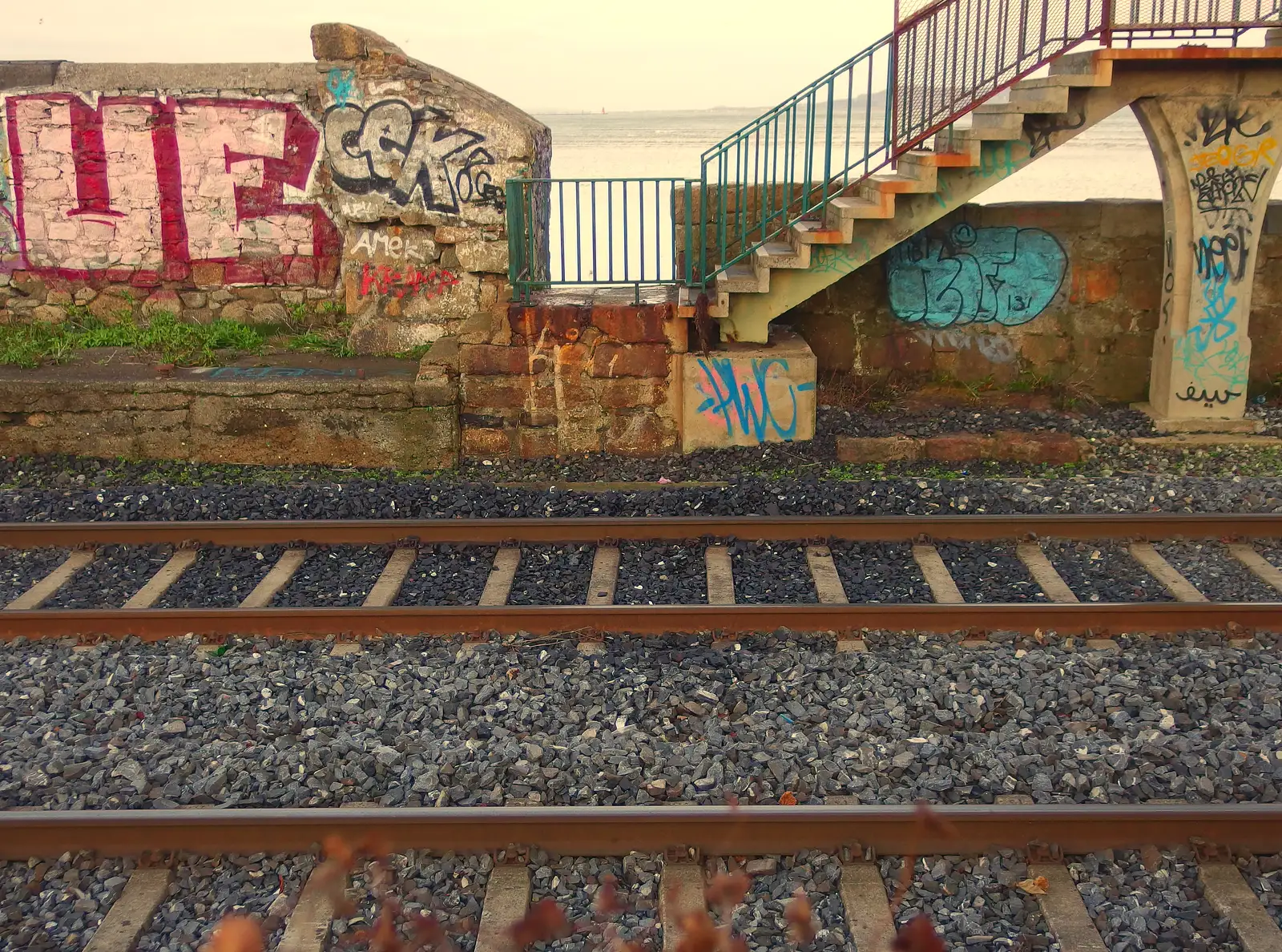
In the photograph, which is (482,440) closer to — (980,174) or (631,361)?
(631,361)

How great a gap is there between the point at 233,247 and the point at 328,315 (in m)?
1.18

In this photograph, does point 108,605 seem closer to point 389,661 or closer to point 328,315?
point 389,661

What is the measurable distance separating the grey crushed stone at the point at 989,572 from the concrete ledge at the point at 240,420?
4487 millimetres

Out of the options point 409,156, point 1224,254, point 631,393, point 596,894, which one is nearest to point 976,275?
point 1224,254

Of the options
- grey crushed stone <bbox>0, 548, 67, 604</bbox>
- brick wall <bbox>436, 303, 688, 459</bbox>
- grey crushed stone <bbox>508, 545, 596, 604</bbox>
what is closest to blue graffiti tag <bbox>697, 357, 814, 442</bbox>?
brick wall <bbox>436, 303, 688, 459</bbox>

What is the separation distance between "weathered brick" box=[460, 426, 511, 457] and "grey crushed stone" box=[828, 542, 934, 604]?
3.59 m

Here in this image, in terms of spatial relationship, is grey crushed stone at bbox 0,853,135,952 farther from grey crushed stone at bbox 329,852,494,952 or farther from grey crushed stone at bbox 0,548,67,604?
grey crushed stone at bbox 0,548,67,604

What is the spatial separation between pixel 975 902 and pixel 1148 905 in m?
0.62

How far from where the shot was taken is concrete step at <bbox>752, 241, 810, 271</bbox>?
34.3 feet

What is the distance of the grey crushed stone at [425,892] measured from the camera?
4.52 meters

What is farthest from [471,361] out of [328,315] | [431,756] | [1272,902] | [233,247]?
[1272,902]

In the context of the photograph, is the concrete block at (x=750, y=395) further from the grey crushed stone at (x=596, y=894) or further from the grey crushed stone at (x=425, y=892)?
the grey crushed stone at (x=425, y=892)

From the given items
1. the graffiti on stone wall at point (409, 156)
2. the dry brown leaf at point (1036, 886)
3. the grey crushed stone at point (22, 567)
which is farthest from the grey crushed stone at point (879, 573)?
the graffiti on stone wall at point (409, 156)

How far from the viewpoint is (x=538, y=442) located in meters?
10.7
